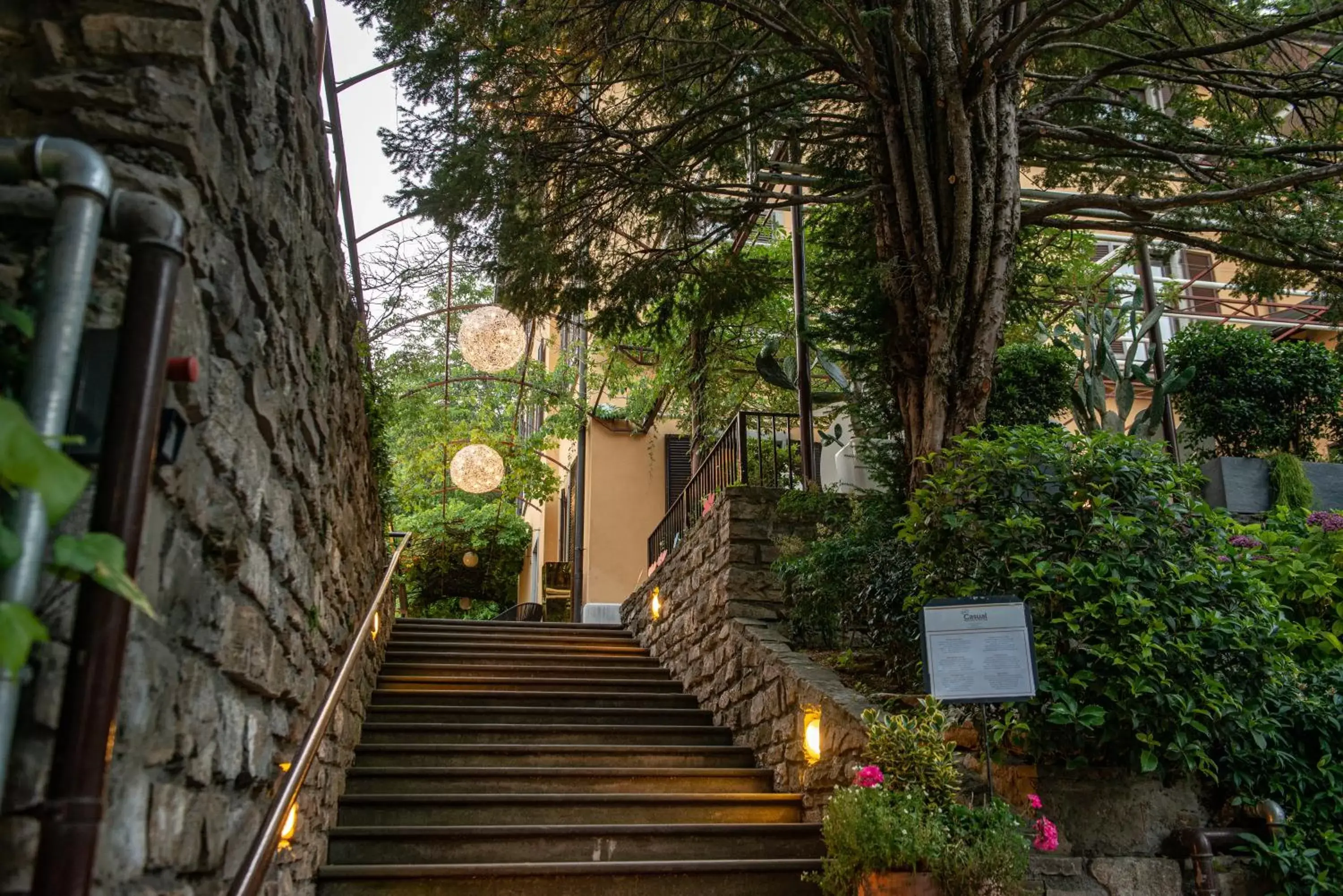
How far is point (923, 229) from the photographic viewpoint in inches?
214

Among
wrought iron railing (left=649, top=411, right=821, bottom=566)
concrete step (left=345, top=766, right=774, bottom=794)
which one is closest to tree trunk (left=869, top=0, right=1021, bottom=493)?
wrought iron railing (left=649, top=411, right=821, bottom=566)

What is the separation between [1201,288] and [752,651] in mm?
10900

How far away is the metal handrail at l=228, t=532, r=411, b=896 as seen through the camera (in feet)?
7.34

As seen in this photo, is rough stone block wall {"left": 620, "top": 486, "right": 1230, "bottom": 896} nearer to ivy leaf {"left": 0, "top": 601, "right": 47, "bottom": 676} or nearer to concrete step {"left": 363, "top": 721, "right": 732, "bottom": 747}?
concrete step {"left": 363, "top": 721, "right": 732, "bottom": 747}

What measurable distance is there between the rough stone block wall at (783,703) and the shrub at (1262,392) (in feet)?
9.31

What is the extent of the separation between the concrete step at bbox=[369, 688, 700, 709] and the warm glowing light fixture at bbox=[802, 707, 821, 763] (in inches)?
76.1

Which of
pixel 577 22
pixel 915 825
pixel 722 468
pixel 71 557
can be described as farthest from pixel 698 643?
pixel 71 557

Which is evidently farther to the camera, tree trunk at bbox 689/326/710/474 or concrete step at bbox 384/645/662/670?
tree trunk at bbox 689/326/710/474

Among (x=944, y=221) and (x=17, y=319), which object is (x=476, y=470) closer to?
(x=944, y=221)

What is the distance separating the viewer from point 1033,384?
267 inches

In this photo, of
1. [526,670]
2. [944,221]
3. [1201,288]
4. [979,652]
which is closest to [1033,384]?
[944,221]

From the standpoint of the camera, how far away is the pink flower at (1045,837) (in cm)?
343

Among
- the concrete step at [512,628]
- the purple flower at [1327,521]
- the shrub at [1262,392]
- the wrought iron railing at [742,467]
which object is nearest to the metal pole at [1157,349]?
the shrub at [1262,392]

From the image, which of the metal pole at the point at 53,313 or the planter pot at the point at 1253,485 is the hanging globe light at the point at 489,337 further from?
the metal pole at the point at 53,313
